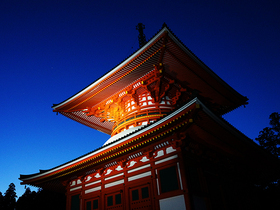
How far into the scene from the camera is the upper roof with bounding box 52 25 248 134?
10.8 m

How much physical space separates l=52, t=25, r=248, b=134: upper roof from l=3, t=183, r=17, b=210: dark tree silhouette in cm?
3457

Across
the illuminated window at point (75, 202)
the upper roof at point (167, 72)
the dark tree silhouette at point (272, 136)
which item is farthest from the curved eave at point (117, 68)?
the dark tree silhouette at point (272, 136)

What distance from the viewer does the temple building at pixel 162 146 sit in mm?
8234

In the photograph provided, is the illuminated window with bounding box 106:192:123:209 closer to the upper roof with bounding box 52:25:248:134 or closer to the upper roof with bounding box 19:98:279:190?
the upper roof with bounding box 19:98:279:190

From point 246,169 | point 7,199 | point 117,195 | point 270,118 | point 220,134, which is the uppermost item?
point 270,118

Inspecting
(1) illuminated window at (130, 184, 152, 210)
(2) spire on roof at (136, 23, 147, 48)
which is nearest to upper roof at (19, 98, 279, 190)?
(1) illuminated window at (130, 184, 152, 210)

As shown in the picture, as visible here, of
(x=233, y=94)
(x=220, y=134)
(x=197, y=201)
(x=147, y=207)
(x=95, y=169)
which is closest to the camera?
(x=197, y=201)

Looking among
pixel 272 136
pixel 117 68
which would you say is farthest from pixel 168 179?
pixel 272 136

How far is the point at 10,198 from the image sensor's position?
40.3 metres

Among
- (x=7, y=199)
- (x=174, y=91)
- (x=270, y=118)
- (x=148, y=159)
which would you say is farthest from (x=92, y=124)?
(x=7, y=199)

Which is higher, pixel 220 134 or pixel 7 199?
pixel 7 199

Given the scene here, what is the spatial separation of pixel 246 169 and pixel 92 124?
475 inches

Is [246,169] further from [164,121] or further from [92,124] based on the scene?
[92,124]

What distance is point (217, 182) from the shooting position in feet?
33.4
